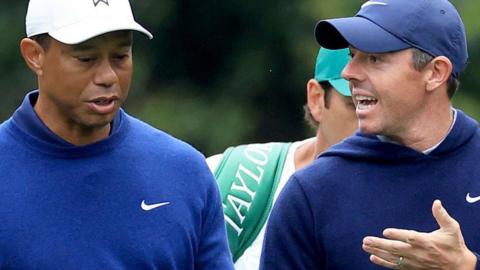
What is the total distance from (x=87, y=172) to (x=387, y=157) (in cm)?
94

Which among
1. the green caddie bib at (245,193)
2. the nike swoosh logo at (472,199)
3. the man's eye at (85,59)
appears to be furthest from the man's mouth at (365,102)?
the green caddie bib at (245,193)

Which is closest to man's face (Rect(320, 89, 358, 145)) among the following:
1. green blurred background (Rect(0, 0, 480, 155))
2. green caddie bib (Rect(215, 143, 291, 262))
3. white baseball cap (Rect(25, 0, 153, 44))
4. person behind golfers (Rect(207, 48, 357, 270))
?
person behind golfers (Rect(207, 48, 357, 270))

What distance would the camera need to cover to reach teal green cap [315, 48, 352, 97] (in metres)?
7.89

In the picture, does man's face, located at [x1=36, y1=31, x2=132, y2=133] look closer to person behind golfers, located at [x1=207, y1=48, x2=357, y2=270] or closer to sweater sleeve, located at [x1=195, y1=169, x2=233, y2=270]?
sweater sleeve, located at [x1=195, y1=169, x2=233, y2=270]

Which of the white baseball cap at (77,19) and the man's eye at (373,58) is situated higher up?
the white baseball cap at (77,19)

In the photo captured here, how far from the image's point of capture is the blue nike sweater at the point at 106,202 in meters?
6.04

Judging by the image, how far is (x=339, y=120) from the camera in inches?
311

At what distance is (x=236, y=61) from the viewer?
13812 millimetres

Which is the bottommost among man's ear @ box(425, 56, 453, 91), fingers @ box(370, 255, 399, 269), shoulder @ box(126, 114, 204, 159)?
fingers @ box(370, 255, 399, 269)

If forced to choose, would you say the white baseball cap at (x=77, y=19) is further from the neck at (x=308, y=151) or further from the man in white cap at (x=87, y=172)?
the neck at (x=308, y=151)

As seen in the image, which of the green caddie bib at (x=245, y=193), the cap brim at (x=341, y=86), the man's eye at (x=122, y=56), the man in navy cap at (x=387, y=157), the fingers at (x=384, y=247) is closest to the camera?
the fingers at (x=384, y=247)

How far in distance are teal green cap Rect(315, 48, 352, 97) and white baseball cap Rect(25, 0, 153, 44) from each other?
1794 millimetres

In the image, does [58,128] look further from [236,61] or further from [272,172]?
[236,61]

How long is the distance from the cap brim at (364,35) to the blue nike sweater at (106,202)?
59 centimetres
